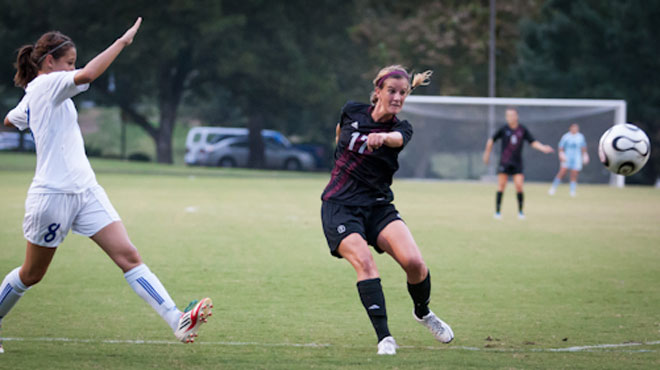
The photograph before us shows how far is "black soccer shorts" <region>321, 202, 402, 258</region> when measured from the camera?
624 centimetres

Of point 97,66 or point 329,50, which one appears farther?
point 329,50

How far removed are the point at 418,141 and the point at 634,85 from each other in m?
14.7

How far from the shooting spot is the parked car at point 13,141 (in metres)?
49.2

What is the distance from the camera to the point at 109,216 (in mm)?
5789

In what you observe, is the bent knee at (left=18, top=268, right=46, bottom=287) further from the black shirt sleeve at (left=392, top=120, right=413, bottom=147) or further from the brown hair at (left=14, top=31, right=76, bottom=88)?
the black shirt sleeve at (left=392, top=120, right=413, bottom=147)

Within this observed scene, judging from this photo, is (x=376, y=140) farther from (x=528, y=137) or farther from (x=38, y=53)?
(x=528, y=137)

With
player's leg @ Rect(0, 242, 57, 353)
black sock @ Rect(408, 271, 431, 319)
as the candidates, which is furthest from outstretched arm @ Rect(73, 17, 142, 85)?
black sock @ Rect(408, 271, 431, 319)

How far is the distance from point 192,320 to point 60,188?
123cm

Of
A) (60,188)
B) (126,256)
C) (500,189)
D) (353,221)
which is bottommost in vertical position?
(500,189)

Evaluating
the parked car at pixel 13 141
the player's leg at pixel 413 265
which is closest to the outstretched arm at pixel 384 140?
the player's leg at pixel 413 265

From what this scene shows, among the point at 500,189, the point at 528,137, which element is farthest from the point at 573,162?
the point at 500,189

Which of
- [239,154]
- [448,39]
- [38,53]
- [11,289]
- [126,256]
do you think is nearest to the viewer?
[38,53]

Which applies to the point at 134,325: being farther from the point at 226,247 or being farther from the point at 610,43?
the point at 610,43

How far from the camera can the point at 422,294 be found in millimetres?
6559
